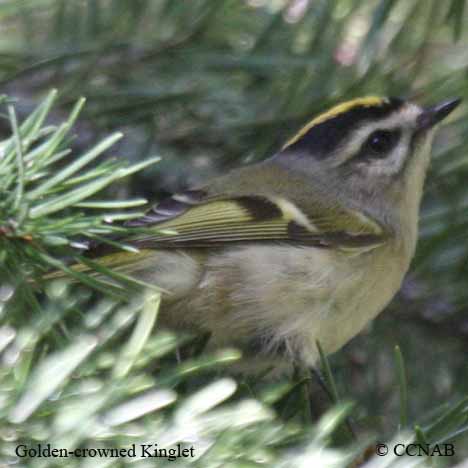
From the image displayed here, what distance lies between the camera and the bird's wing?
6.10 ft

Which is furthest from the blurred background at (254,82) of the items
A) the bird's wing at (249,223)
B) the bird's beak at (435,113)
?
the bird's wing at (249,223)

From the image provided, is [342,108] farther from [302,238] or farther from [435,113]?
[302,238]

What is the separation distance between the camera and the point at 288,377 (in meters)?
2.01

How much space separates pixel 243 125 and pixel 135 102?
0.79ft

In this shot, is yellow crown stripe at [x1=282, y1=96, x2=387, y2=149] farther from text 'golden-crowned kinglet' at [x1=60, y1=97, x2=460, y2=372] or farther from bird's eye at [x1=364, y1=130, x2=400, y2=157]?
bird's eye at [x1=364, y1=130, x2=400, y2=157]

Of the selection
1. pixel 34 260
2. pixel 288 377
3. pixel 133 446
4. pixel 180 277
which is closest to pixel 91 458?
pixel 133 446

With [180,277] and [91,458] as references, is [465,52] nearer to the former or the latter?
[180,277]

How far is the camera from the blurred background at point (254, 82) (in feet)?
6.26

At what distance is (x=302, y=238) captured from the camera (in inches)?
80.6

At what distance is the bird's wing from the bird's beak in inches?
10.7

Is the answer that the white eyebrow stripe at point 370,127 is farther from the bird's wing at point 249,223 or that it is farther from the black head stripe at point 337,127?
the bird's wing at point 249,223

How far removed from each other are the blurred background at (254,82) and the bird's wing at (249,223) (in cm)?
13

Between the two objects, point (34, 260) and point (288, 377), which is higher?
point (288, 377)

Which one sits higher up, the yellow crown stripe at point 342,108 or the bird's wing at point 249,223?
the yellow crown stripe at point 342,108
